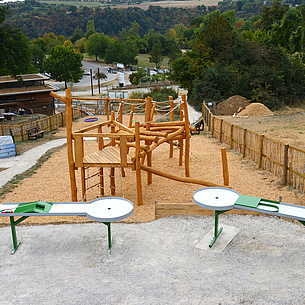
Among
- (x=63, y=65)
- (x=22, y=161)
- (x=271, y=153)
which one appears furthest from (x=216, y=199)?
(x=63, y=65)

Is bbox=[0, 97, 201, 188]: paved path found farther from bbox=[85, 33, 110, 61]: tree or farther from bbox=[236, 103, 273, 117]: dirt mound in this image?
bbox=[85, 33, 110, 61]: tree

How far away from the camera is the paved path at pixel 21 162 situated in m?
15.3

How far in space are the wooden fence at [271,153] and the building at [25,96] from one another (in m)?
24.8

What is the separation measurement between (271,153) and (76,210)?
817 cm

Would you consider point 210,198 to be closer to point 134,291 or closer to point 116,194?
point 134,291

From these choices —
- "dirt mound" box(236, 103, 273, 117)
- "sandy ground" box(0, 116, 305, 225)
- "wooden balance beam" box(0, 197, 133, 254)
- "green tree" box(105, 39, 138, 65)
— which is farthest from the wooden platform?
"green tree" box(105, 39, 138, 65)

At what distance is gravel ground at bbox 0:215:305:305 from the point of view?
593cm

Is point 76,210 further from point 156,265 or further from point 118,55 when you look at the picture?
point 118,55

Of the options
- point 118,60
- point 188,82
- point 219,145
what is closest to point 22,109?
point 188,82

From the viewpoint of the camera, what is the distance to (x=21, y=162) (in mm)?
17828

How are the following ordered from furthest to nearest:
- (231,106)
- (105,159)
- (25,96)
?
(25,96) < (231,106) < (105,159)

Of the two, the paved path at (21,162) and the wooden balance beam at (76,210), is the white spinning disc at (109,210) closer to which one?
the wooden balance beam at (76,210)

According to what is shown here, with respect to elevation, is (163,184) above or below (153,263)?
below

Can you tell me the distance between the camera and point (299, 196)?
1012cm
